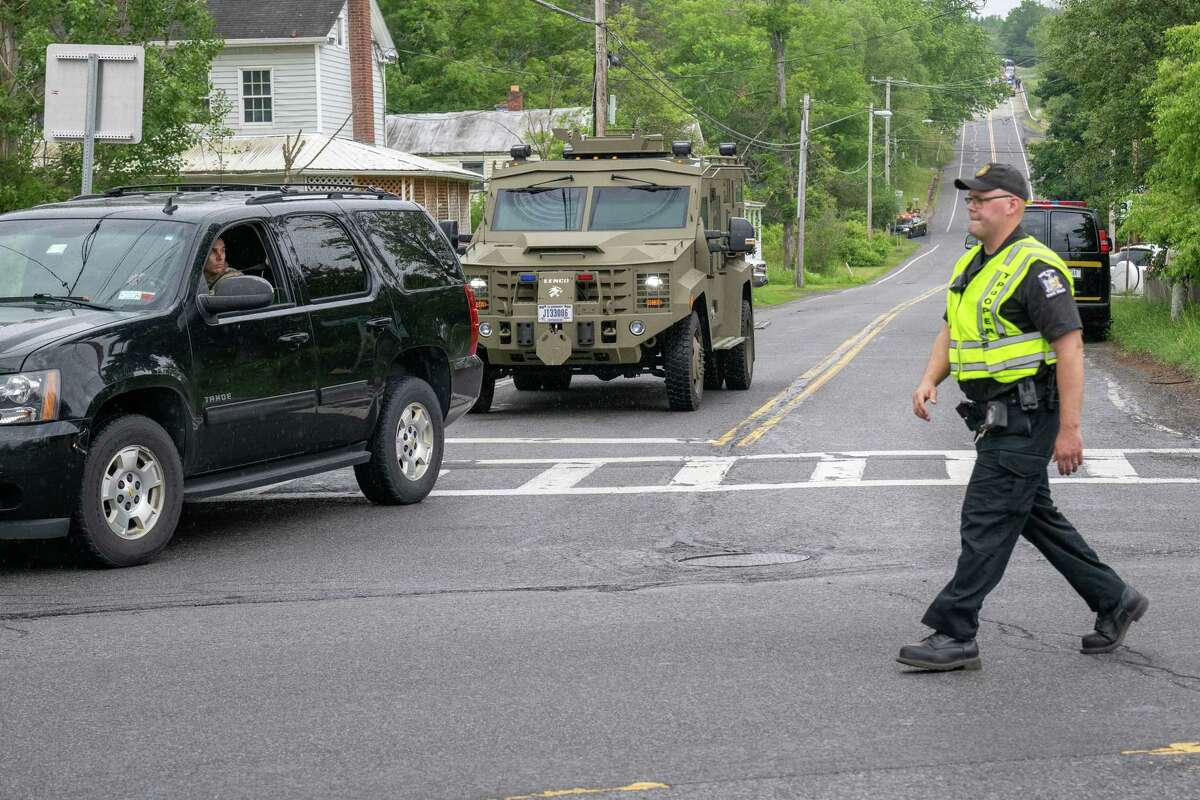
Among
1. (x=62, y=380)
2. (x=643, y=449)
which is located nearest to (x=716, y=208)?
(x=643, y=449)

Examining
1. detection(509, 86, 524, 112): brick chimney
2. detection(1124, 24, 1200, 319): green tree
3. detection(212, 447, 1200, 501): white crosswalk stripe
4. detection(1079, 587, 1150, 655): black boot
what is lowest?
detection(212, 447, 1200, 501): white crosswalk stripe

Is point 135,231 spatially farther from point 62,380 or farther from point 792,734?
point 792,734

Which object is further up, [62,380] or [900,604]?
[62,380]

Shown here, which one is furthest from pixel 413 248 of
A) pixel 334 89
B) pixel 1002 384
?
pixel 334 89

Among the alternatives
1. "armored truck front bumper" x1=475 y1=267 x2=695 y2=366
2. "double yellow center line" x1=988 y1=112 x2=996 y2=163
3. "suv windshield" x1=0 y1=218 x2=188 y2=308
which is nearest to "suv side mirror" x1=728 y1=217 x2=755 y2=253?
"armored truck front bumper" x1=475 y1=267 x2=695 y2=366

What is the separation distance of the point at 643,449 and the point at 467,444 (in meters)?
1.52

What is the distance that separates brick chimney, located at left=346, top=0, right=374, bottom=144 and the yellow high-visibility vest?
3769cm

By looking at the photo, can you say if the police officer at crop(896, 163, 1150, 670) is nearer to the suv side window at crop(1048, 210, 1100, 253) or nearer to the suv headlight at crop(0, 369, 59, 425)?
the suv headlight at crop(0, 369, 59, 425)

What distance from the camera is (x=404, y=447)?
1055 cm

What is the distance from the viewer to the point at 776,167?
75.1 meters

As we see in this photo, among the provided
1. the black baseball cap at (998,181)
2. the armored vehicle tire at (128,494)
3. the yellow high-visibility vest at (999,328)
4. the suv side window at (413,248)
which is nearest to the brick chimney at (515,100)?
the suv side window at (413,248)

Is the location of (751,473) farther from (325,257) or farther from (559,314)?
(559,314)

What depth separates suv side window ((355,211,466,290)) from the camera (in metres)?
10.6

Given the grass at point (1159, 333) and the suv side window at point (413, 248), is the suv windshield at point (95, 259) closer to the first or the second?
the suv side window at point (413, 248)
